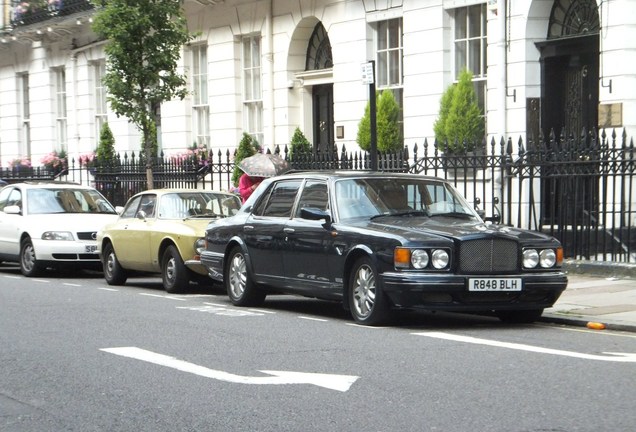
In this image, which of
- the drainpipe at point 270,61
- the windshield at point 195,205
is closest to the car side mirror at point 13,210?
the windshield at point 195,205

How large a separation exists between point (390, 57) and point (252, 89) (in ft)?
17.5

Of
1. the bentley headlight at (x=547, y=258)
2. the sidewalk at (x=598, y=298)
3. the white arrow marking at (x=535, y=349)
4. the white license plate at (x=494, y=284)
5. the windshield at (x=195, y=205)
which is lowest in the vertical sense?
the sidewalk at (x=598, y=298)

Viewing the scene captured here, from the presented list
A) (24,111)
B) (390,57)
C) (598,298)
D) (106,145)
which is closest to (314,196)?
(598,298)

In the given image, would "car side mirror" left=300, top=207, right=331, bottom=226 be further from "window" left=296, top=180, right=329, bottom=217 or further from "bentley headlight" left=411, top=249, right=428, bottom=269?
"bentley headlight" left=411, top=249, right=428, bottom=269

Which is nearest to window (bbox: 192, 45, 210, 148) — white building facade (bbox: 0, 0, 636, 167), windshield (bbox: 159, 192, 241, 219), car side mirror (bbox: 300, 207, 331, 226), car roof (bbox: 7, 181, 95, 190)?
white building facade (bbox: 0, 0, 636, 167)

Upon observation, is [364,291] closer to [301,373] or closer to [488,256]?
[488,256]

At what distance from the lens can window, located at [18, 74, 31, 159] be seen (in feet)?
126

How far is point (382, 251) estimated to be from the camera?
11758 millimetres

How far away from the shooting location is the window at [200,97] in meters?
29.6

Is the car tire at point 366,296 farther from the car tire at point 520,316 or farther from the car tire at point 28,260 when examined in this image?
the car tire at point 28,260

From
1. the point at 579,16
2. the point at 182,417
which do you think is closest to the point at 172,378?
the point at 182,417

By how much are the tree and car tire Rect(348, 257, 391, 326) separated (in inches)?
470

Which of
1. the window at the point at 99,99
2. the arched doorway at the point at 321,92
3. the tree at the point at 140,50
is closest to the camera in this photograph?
the tree at the point at 140,50

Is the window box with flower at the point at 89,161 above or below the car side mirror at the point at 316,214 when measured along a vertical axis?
above
